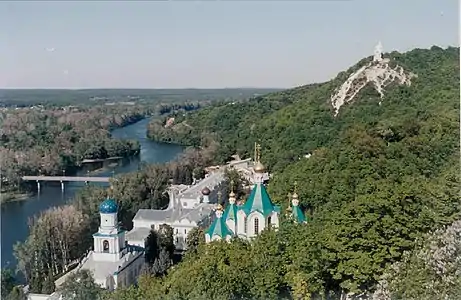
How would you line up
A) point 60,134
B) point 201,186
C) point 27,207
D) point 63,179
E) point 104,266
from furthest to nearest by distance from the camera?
point 60,134
point 201,186
point 63,179
point 27,207
point 104,266

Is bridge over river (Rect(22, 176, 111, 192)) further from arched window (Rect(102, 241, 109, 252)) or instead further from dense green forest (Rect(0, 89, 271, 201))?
arched window (Rect(102, 241, 109, 252))

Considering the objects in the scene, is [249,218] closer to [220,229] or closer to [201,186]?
[220,229]

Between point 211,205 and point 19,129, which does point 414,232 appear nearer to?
point 211,205

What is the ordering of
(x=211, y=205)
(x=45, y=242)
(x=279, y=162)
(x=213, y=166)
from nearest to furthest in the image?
(x=45, y=242), (x=211, y=205), (x=279, y=162), (x=213, y=166)

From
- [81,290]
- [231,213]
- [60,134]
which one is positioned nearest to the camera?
[81,290]

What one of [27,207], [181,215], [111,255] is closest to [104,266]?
[111,255]

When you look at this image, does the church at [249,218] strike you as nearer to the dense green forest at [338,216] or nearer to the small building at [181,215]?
the dense green forest at [338,216]

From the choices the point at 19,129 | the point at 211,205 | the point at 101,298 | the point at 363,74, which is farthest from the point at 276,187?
the point at 363,74
